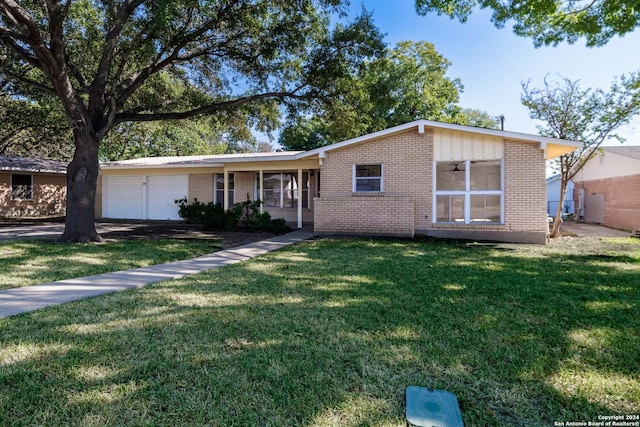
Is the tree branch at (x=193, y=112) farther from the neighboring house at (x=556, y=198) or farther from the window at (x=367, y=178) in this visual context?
the neighboring house at (x=556, y=198)

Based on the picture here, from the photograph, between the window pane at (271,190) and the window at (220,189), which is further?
the window at (220,189)

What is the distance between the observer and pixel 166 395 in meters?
2.43

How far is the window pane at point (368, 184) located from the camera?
1198 cm

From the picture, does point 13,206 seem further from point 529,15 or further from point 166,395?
point 529,15

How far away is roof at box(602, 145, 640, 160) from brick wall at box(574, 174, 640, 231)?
3.85 feet

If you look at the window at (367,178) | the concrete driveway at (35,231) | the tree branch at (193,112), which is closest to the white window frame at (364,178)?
the window at (367,178)

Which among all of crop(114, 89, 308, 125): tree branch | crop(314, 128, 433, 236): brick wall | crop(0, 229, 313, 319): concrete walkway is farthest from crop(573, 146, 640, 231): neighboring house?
crop(0, 229, 313, 319): concrete walkway

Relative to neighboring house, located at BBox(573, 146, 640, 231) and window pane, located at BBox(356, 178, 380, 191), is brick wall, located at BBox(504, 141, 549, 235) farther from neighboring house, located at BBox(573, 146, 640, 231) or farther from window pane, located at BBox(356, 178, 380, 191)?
neighboring house, located at BBox(573, 146, 640, 231)

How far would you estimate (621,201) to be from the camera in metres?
17.1

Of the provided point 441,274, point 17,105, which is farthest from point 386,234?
point 17,105

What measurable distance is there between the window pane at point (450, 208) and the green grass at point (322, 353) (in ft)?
19.0

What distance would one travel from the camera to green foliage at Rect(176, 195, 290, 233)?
13.7 m

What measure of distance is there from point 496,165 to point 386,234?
3.95m

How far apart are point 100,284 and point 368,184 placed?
8.47 m
